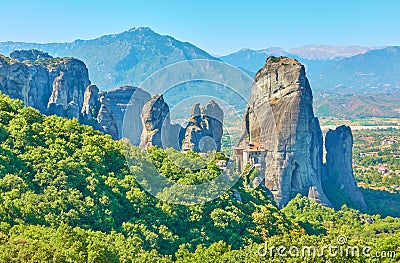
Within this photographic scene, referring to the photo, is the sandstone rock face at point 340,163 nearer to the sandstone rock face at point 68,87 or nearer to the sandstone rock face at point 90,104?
the sandstone rock face at point 90,104

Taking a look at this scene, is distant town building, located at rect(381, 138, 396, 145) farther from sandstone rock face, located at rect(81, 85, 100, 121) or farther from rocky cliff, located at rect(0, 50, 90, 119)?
sandstone rock face, located at rect(81, 85, 100, 121)

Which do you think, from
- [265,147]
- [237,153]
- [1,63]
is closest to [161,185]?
[237,153]

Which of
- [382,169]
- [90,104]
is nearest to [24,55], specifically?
[90,104]

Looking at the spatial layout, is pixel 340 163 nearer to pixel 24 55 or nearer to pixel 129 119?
pixel 129 119

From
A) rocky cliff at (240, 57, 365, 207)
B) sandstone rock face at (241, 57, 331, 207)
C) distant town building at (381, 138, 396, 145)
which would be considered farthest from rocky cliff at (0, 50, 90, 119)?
distant town building at (381, 138, 396, 145)

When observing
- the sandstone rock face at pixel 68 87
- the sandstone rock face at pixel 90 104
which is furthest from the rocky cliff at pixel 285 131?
the sandstone rock face at pixel 68 87

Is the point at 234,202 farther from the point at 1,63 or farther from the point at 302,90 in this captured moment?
the point at 1,63

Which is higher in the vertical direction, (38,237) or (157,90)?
(157,90)
